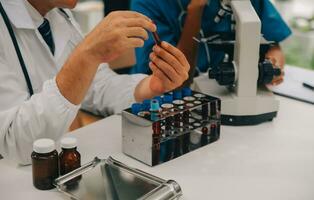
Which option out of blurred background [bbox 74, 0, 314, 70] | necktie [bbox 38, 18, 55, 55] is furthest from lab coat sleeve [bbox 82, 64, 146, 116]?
blurred background [bbox 74, 0, 314, 70]

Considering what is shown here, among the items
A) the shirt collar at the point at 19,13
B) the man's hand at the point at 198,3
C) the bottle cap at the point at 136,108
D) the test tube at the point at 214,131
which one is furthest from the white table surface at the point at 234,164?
the man's hand at the point at 198,3

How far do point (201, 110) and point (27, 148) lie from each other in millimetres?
487

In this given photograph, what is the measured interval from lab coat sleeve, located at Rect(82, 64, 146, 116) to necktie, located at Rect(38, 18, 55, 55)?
218mm

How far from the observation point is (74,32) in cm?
168

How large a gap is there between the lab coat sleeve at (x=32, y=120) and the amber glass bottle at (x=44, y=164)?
0.11 metres

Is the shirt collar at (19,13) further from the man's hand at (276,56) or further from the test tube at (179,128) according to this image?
the man's hand at (276,56)

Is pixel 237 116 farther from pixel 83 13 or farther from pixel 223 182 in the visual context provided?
pixel 83 13

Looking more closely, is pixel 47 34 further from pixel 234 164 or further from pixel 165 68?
pixel 234 164

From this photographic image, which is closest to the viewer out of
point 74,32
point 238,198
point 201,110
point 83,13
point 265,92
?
point 238,198

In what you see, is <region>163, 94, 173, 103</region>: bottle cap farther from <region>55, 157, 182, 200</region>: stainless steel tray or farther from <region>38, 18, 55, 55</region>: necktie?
<region>38, 18, 55, 55</region>: necktie

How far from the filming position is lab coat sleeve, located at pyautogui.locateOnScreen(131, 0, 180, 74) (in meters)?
1.82

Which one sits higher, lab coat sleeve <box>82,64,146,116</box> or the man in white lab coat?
the man in white lab coat

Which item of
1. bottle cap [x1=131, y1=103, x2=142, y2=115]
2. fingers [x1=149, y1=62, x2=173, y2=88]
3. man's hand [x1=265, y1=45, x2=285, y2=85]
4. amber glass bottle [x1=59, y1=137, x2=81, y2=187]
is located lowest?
amber glass bottle [x1=59, y1=137, x2=81, y2=187]

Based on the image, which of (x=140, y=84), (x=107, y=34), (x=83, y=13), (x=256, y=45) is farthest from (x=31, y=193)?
(x=83, y=13)
